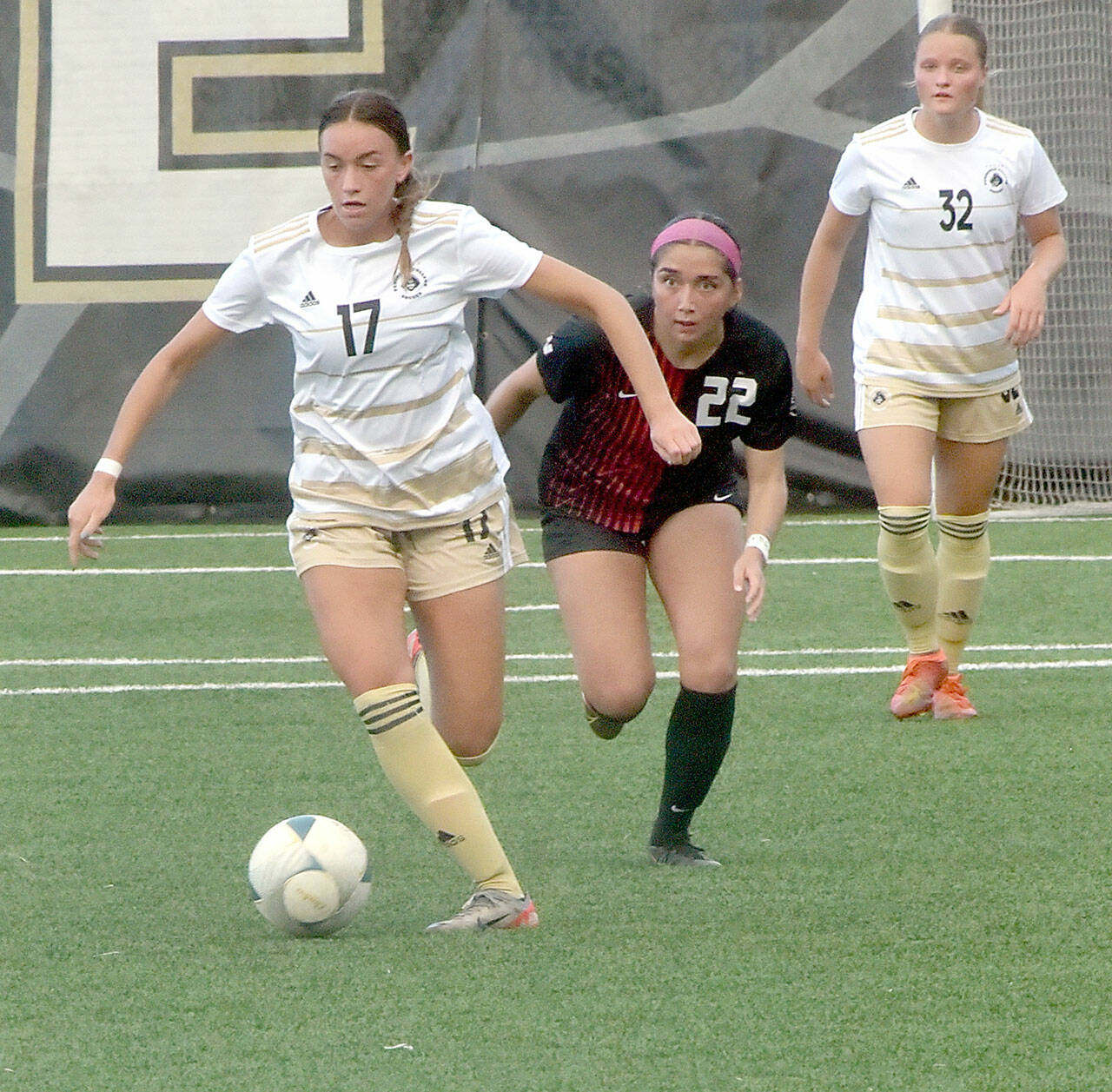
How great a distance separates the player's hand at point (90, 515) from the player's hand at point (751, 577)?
1.39 metres

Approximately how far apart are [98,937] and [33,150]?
8.14 m

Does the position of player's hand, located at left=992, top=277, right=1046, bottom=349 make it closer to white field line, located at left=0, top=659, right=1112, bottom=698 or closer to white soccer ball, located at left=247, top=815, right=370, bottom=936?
white field line, located at left=0, top=659, right=1112, bottom=698

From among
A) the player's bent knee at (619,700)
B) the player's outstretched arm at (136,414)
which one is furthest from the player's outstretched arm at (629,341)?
the player's bent knee at (619,700)

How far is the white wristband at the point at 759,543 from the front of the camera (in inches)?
179

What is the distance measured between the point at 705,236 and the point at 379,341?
0.93 meters

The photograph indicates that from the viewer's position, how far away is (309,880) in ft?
13.7

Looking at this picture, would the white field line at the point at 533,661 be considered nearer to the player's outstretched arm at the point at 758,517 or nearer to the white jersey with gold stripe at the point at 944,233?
the white jersey with gold stripe at the point at 944,233

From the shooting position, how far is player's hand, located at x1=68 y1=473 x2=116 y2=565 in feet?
13.5

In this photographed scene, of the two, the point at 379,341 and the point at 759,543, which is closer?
the point at 379,341

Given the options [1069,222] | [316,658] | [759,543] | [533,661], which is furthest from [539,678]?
[1069,222]

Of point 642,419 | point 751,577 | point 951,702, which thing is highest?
point 642,419

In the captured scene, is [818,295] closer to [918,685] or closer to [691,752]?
[918,685]

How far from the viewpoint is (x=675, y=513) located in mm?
5047

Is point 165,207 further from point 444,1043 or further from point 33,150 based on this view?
point 444,1043
